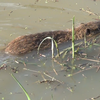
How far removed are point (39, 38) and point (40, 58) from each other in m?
0.42

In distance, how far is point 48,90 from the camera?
347 cm

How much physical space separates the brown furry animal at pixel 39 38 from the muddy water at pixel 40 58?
5.9 inches

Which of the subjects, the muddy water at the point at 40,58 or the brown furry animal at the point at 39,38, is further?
the brown furry animal at the point at 39,38

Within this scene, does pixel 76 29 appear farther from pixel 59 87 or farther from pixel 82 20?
pixel 59 87

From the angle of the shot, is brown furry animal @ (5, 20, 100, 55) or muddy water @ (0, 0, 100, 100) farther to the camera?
brown furry animal @ (5, 20, 100, 55)

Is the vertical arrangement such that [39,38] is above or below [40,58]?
above

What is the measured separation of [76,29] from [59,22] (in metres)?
1.20

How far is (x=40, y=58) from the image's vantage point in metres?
4.41

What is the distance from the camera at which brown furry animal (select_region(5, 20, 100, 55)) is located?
168 inches

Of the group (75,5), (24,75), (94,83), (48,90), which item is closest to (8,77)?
(24,75)

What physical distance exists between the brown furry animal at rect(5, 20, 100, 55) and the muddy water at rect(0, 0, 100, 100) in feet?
0.49

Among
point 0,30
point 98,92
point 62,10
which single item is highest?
point 62,10

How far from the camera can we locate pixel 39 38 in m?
4.46

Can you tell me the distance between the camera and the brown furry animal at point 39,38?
428 centimetres
